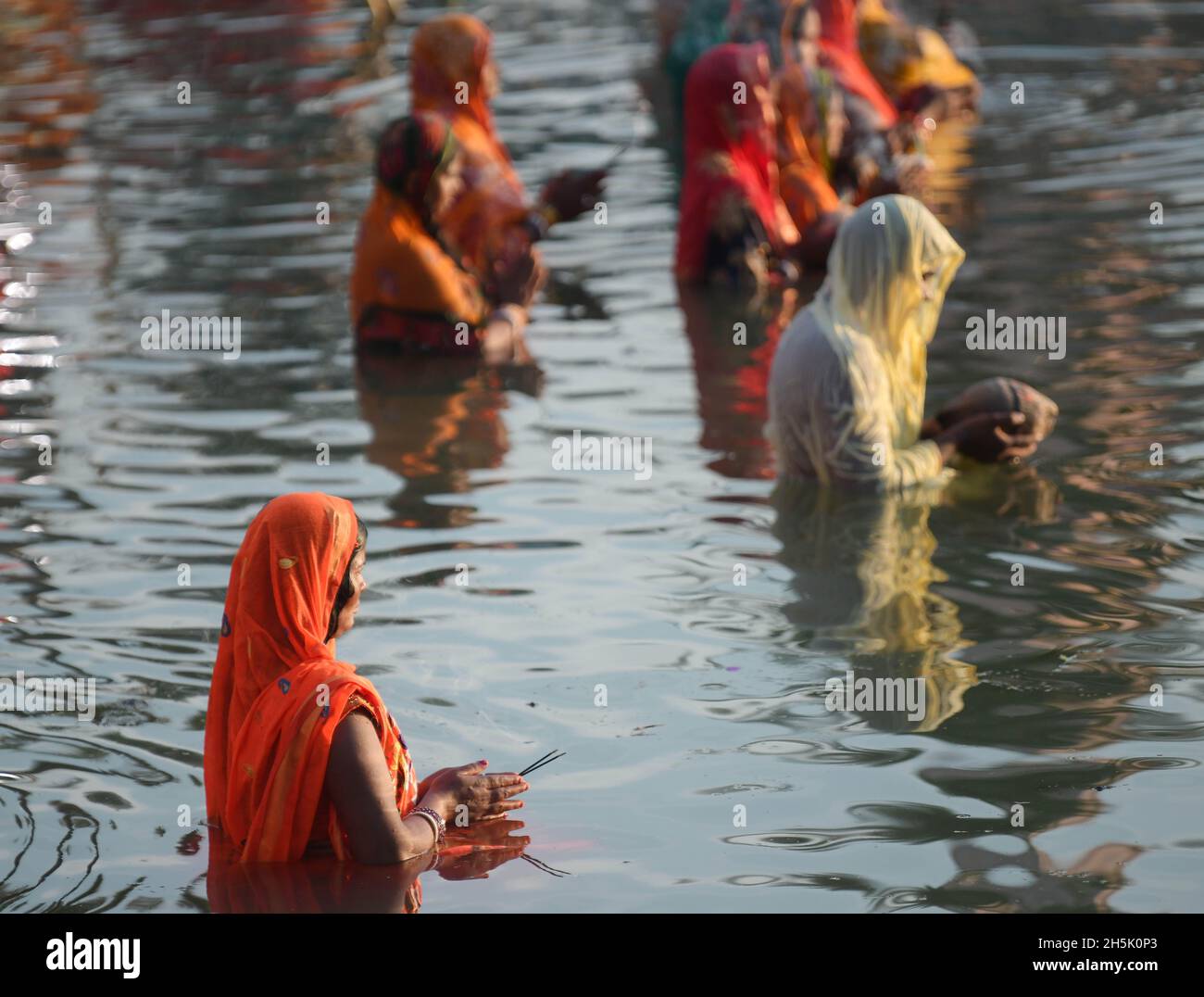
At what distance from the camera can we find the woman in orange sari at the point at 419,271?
8953 millimetres

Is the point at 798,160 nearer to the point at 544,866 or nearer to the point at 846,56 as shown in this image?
the point at 846,56

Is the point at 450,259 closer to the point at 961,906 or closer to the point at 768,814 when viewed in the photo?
the point at 768,814

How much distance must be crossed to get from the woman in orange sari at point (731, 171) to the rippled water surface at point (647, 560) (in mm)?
382

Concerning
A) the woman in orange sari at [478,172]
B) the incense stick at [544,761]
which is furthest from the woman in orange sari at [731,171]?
the incense stick at [544,761]

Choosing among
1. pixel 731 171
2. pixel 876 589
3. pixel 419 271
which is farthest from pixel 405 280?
pixel 876 589

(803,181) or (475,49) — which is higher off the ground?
(475,49)

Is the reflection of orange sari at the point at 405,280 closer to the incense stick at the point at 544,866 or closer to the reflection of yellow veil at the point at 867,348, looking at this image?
the reflection of yellow veil at the point at 867,348

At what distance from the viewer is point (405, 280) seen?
915 centimetres

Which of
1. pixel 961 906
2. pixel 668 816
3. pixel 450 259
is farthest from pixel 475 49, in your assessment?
pixel 961 906

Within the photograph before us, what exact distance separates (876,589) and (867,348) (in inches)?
36.2

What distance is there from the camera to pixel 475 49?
10.5 m

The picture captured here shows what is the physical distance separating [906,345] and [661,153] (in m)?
6.92

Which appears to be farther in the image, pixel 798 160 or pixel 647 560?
pixel 798 160
